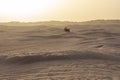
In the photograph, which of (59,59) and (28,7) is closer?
(59,59)

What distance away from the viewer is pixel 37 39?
1313 mm

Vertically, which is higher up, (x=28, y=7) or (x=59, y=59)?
(x=28, y=7)

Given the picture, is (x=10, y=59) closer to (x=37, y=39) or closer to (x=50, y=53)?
(x=50, y=53)

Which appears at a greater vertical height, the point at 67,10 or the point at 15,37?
the point at 67,10

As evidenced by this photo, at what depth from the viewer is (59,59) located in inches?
35.3

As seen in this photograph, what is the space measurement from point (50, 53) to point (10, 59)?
6.2 inches

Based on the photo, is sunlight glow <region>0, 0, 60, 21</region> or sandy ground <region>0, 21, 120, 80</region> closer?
sandy ground <region>0, 21, 120, 80</region>

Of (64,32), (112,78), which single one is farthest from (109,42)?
(112,78)

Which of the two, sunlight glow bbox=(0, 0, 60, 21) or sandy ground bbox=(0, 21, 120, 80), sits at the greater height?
sunlight glow bbox=(0, 0, 60, 21)

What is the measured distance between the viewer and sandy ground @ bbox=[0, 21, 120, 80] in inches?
29.9

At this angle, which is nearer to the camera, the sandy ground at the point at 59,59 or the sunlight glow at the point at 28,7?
the sandy ground at the point at 59,59

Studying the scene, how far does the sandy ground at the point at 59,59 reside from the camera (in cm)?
76

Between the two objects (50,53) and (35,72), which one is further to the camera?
(50,53)

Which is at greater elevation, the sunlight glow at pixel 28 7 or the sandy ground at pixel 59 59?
the sunlight glow at pixel 28 7
